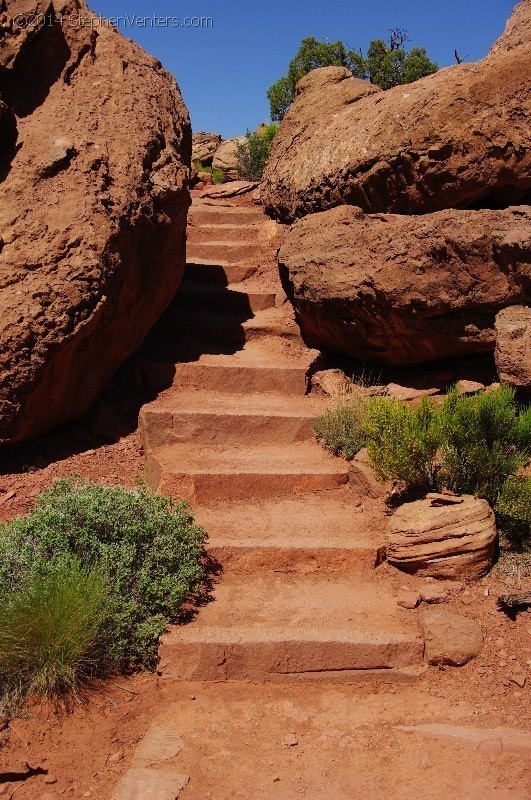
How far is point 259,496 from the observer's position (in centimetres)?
523

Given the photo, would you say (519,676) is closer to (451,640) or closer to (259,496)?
(451,640)

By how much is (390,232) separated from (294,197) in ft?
9.00

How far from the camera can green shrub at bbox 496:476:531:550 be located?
14.1ft

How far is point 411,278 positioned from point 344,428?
54.4 inches

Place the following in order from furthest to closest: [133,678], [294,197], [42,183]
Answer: [294,197] < [42,183] < [133,678]

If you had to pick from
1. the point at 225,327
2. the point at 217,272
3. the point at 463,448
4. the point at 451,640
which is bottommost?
the point at 451,640

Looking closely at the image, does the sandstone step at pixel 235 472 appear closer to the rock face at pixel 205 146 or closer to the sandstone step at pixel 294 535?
the sandstone step at pixel 294 535

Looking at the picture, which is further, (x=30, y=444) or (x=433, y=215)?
(x=433, y=215)

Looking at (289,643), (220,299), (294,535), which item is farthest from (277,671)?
(220,299)

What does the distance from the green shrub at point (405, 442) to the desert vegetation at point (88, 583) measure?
1386mm

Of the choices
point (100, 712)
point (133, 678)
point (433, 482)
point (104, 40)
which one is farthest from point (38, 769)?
point (104, 40)

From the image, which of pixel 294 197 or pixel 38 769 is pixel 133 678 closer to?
pixel 38 769

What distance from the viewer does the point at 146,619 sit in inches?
146

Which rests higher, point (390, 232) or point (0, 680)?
point (390, 232)
